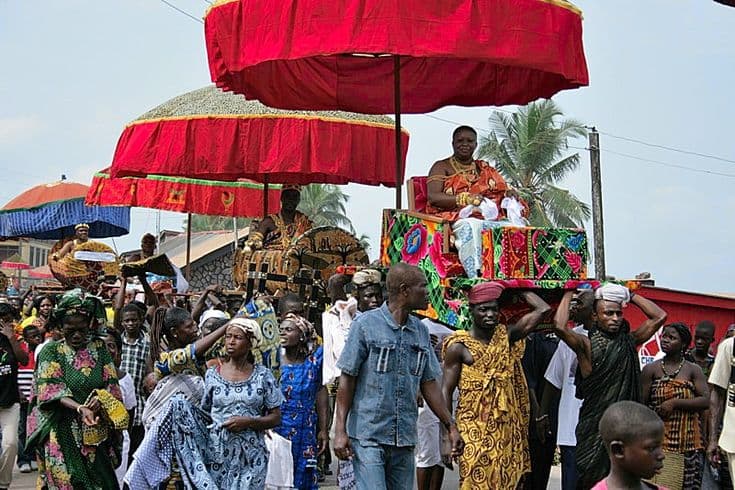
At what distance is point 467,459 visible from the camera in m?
8.09

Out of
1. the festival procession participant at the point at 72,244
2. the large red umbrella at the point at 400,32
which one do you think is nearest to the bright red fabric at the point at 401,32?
the large red umbrella at the point at 400,32

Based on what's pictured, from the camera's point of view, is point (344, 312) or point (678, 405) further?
point (344, 312)

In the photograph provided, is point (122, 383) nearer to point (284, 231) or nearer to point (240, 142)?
point (284, 231)

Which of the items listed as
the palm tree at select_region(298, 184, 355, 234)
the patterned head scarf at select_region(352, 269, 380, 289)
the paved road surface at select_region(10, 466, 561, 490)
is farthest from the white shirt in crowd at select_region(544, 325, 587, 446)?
the palm tree at select_region(298, 184, 355, 234)

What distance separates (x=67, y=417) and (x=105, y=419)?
0.99ft

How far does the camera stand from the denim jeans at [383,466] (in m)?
6.73

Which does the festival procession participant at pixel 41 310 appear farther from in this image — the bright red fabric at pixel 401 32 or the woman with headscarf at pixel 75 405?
the woman with headscarf at pixel 75 405

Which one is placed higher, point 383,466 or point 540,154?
point 540,154

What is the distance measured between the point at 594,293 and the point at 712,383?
104cm

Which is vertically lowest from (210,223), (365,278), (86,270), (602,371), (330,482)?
(330,482)

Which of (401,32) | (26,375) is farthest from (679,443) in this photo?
(26,375)

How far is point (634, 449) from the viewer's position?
14.2 feet

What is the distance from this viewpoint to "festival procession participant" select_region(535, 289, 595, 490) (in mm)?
8898

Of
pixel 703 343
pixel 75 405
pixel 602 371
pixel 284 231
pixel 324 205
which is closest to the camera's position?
pixel 602 371
